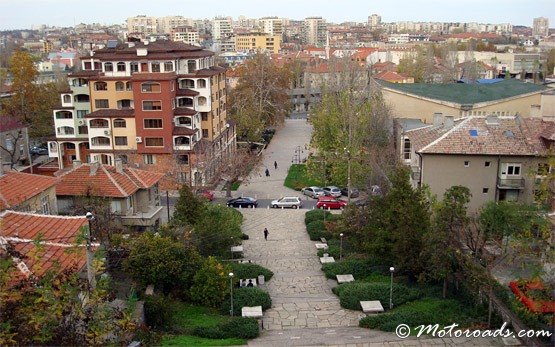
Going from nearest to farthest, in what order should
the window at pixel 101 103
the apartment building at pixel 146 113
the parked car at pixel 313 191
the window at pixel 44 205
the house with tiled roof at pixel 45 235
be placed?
1. the house with tiled roof at pixel 45 235
2. the window at pixel 44 205
3. the apartment building at pixel 146 113
4. the parked car at pixel 313 191
5. the window at pixel 101 103

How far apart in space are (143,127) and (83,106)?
21.2ft

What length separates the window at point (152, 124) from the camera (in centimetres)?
3759

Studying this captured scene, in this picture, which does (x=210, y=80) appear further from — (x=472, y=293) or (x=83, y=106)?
(x=472, y=293)

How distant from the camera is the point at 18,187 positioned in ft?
68.6

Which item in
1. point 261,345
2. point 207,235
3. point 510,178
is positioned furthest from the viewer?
point 510,178

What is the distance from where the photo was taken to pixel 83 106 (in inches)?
1615

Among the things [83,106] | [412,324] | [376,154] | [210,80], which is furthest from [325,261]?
[83,106]

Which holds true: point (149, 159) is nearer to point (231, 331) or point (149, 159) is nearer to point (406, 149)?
point (406, 149)

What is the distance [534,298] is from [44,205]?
18262 millimetres

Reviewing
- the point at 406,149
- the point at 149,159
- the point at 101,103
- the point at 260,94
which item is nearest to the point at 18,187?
the point at 149,159

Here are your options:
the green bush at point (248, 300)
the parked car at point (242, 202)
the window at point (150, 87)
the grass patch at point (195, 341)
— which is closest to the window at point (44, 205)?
the green bush at point (248, 300)

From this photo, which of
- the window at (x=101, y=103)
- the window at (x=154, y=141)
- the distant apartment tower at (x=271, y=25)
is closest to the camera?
the window at (x=154, y=141)

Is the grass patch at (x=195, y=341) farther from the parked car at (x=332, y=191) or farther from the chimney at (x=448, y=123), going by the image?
the parked car at (x=332, y=191)

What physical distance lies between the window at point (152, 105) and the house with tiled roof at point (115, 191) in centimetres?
1005
